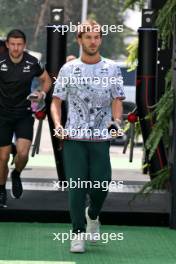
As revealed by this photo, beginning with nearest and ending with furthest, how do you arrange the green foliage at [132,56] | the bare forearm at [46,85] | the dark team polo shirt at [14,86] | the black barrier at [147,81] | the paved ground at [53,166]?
the dark team polo shirt at [14,86] → the bare forearm at [46,85] → the black barrier at [147,81] → the paved ground at [53,166] → the green foliage at [132,56]

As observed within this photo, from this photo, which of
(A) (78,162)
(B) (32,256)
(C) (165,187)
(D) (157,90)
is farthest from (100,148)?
(D) (157,90)

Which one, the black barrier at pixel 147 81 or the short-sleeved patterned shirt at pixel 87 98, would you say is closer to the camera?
the short-sleeved patterned shirt at pixel 87 98

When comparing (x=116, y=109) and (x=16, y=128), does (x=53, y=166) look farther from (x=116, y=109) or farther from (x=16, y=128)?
(x=116, y=109)

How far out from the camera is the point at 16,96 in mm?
10023

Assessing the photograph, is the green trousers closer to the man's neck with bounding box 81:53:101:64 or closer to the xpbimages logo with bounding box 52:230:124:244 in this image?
the xpbimages logo with bounding box 52:230:124:244

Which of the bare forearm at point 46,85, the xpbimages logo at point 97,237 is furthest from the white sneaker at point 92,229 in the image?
the bare forearm at point 46,85

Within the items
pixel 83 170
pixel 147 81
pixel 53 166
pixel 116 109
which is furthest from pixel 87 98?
pixel 53 166

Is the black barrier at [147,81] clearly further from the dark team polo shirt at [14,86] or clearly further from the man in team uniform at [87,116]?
the man in team uniform at [87,116]

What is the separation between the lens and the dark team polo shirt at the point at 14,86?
10016mm

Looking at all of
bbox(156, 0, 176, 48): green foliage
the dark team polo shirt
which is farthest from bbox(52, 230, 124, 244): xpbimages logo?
bbox(156, 0, 176, 48): green foliage

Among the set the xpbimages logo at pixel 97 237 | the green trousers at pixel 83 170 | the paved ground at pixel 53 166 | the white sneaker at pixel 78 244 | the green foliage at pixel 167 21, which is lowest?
the paved ground at pixel 53 166

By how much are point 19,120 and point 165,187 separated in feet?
5.28

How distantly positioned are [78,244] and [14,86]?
2285mm

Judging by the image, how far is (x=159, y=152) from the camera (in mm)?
11297
